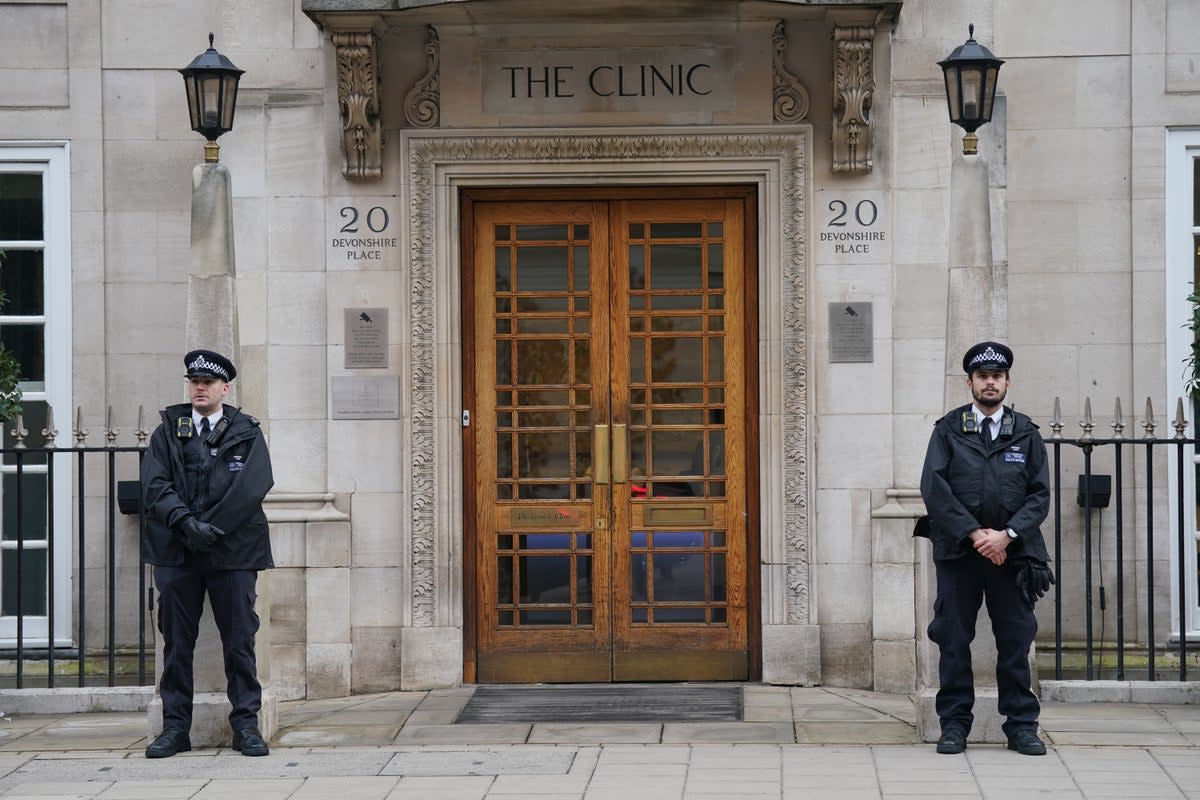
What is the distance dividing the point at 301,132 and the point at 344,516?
242 cm

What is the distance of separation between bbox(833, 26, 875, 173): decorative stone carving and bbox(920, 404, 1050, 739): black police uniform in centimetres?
237

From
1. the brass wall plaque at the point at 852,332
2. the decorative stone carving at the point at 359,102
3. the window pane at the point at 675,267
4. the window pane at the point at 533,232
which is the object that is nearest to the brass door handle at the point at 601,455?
the window pane at the point at 675,267

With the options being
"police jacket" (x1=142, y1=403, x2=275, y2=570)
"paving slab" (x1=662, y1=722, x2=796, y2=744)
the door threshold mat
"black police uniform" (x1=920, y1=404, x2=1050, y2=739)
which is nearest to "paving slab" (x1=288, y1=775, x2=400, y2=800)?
"police jacket" (x1=142, y1=403, x2=275, y2=570)

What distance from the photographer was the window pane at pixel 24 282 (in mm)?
11438

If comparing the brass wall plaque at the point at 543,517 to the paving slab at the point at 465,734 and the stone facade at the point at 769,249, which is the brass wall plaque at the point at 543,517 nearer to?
the stone facade at the point at 769,249

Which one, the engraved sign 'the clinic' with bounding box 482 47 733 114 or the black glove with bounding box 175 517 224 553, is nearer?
the black glove with bounding box 175 517 224 553

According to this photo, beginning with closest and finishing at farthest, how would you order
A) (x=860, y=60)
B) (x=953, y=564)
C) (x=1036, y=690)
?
(x=953, y=564)
(x=1036, y=690)
(x=860, y=60)

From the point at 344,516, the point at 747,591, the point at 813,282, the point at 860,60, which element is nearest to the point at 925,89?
the point at 860,60

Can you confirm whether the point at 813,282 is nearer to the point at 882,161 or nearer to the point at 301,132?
the point at 882,161

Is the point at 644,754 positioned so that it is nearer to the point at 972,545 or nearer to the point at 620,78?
the point at 972,545

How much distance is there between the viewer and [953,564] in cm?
883

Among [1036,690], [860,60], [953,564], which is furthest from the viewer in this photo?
[860,60]

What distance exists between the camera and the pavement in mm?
8148

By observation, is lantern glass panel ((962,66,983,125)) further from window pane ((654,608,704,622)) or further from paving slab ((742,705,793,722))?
window pane ((654,608,704,622))
